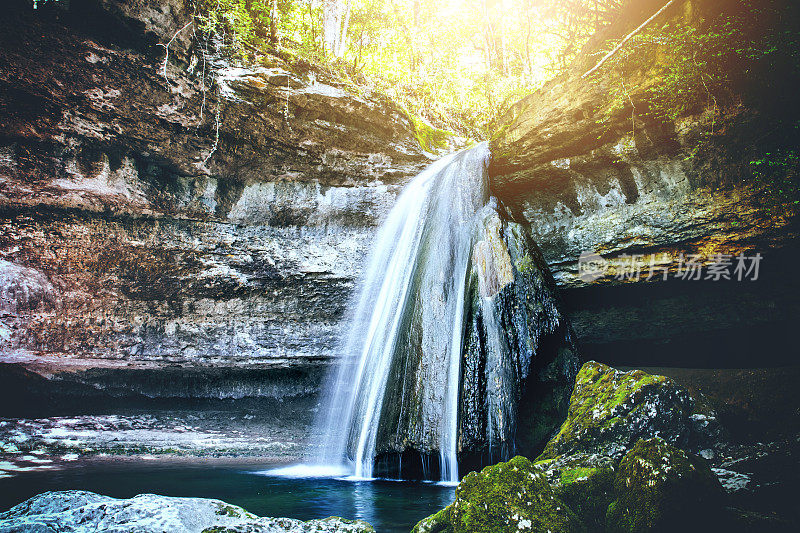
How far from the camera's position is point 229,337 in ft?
26.7

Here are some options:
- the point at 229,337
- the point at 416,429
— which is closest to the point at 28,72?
the point at 229,337

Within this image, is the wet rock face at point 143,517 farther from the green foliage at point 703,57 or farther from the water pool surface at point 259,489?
the green foliage at point 703,57

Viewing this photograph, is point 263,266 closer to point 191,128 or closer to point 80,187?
point 191,128

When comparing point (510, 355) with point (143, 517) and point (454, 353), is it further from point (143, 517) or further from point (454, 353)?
point (143, 517)

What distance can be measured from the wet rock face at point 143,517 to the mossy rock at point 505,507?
2.08 feet

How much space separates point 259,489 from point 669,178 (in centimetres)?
793

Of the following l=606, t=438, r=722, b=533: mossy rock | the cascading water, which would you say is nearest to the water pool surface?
the cascading water

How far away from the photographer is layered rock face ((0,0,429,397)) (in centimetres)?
648

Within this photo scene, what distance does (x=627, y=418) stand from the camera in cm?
371

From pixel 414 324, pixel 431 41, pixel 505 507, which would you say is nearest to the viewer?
pixel 505 507

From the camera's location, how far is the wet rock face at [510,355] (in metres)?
4.58

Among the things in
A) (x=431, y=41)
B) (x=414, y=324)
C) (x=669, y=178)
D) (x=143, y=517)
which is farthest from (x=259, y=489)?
(x=431, y=41)

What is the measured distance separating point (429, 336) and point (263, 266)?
4.45m

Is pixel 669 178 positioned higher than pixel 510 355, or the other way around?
pixel 669 178
